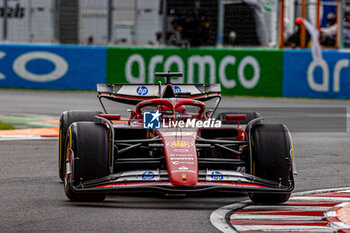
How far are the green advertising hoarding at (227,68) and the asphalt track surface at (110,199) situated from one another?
28.0 ft

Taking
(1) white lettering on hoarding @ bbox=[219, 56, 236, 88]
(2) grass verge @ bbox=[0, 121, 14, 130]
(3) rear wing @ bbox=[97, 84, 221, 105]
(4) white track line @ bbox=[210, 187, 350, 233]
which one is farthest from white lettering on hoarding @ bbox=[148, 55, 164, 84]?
(4) white track line @ bbox=[210, 187, 350, 233]

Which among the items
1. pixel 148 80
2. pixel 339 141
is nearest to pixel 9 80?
pixel 148 80

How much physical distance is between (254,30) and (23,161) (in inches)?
549

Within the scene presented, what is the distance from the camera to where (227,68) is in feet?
77.9

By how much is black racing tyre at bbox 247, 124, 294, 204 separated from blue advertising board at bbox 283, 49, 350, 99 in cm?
1577

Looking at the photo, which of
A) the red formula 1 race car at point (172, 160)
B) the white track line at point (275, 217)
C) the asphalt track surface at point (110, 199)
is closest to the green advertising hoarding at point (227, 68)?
the asphalt track surface at point (110, 199)

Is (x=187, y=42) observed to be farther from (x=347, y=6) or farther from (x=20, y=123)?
(x=20, y=123)

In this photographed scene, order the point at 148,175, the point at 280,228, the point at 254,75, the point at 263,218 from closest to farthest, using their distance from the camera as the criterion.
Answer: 1. the point at 280,228
2. the point at 263,218
3. the point at 148,175
4. the point at 254,75

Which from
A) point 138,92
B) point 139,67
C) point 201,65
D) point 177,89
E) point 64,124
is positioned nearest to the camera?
point 64,124

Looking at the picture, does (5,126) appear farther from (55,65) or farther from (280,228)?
(280,228)

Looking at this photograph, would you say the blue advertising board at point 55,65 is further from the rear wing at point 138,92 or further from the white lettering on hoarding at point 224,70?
the rear wing at point 138,92

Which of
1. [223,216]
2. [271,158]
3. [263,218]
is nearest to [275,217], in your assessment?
[263,218]

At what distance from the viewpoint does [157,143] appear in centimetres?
810

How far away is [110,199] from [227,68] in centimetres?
1598
